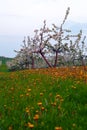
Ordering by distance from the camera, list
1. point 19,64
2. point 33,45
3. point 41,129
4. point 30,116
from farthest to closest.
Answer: point 19,64, point 33,45, point 30,116, point 41,129

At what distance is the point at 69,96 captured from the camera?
12.5 metres

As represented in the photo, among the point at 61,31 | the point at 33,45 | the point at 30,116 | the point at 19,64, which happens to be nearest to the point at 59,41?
the point at 61,31

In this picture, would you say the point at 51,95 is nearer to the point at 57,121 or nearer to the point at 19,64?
the point at 57,121

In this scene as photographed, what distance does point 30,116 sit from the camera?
1037 cm

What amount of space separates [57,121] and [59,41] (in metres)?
32.7

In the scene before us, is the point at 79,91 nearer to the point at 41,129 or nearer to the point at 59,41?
the point at 41,129

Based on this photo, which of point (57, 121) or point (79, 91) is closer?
point (57, 121)

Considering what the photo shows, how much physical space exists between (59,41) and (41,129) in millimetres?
33247

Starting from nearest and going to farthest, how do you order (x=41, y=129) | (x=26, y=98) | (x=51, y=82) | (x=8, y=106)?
(x=41, y=129) < (x=8, y=106) < (x=26, y=98) < (x=51, y=82)

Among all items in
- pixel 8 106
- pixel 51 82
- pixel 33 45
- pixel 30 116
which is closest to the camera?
pixel 30 116

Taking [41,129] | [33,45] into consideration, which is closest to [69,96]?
[41,129]

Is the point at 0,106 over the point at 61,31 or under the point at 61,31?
under

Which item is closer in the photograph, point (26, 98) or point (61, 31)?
point (26, 98)

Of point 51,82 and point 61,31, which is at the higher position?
point 61,31
